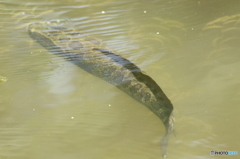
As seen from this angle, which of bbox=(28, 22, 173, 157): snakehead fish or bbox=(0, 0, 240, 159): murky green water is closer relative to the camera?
bbox=(0, 0, 240, 159): murky green water

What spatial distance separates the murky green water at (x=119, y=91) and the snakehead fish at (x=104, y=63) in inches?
2.7

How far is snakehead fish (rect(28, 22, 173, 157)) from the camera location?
2.57 m

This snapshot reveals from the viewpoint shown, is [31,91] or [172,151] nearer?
[172,151]

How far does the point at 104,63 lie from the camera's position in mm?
3027

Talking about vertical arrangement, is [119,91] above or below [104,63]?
below

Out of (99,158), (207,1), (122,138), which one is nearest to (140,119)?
(122,138)

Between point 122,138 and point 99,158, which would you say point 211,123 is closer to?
point 122,138

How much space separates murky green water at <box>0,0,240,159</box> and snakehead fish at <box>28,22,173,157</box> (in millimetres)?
70

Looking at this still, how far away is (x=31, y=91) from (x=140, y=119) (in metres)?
0.94

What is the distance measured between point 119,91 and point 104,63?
1.20 ft

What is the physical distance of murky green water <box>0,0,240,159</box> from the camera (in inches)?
93.5

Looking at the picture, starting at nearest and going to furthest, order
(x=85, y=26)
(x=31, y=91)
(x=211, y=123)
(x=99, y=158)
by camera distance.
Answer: (x=99, y=158) → (x=211, y=123) → (x=31, y=91) → (x=85, y=26)

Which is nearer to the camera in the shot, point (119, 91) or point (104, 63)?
point (119, 91)

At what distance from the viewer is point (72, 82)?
288 cm
